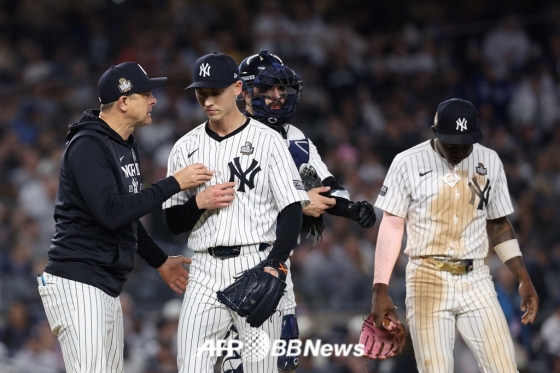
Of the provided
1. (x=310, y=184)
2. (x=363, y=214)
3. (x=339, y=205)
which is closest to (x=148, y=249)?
(x=310, y=184)

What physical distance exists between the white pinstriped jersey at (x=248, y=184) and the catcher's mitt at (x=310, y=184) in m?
0.61

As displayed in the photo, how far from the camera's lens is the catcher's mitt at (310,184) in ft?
16.8

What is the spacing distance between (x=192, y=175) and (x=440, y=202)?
143 centimetres

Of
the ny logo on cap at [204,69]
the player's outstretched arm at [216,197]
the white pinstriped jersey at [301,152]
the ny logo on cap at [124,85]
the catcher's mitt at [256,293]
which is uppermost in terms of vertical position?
the ny logo on cap at [204,69]

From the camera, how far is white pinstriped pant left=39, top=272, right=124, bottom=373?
165 inches

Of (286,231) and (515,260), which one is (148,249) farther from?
(515,260)

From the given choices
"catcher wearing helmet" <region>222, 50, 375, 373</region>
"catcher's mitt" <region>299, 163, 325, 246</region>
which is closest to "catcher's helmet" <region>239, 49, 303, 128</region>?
"catcher wearing helmet" <region>222, 50, 375, 373</region>

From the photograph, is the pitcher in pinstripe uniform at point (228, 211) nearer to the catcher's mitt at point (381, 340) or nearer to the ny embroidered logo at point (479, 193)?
the catcher's mitt at point (381, 340)

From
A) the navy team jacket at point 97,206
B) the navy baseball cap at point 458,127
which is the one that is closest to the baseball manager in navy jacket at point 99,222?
the navy team jacket at point 97,206

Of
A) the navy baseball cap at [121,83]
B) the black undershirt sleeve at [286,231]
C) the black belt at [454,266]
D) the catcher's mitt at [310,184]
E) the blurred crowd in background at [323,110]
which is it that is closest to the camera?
the black undershirt sleeve at [286,231]

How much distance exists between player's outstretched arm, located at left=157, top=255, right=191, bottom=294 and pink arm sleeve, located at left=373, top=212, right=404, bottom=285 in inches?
42.7

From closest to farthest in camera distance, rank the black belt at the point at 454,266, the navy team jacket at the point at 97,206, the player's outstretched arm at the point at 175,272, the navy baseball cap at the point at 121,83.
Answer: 1. the navy team jacket at the point at 97,206
2. the navy baseball cap at the point at 121,83
3. the black belt at the point at 454,266
4. the player's outstretched arm at the point at 175,272

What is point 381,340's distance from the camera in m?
5.01

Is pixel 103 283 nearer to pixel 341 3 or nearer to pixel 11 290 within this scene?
pixel 11 290
